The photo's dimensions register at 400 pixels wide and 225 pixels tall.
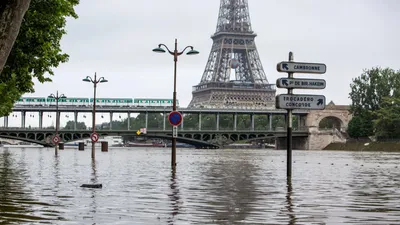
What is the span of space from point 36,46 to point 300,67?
47.9 ft

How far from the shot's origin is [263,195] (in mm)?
18156

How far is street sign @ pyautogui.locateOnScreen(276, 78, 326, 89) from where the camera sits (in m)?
24.8

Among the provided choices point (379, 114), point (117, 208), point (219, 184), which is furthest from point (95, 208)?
point (379, 114)

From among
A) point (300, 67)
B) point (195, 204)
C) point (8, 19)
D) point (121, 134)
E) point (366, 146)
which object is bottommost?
point (366, 146)

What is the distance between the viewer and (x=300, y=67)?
82.1ft

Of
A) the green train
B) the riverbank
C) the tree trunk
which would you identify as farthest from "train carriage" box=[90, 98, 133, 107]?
the tree trunk

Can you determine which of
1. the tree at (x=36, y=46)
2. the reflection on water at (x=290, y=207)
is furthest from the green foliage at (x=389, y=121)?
the reflection on water at (x=290, y=207)

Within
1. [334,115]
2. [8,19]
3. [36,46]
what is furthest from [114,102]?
[8,19]

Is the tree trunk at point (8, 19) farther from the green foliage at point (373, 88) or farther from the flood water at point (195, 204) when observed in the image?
the green foliage at point (373, 88)

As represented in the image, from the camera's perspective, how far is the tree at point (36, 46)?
33.7 m

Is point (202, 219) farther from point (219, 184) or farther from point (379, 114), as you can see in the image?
point (379, 114)

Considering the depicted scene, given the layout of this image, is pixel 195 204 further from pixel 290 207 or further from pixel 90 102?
pixel 90 102

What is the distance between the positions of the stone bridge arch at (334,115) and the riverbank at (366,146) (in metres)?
11.9

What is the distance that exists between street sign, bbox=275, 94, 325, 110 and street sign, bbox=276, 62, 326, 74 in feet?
2.82
